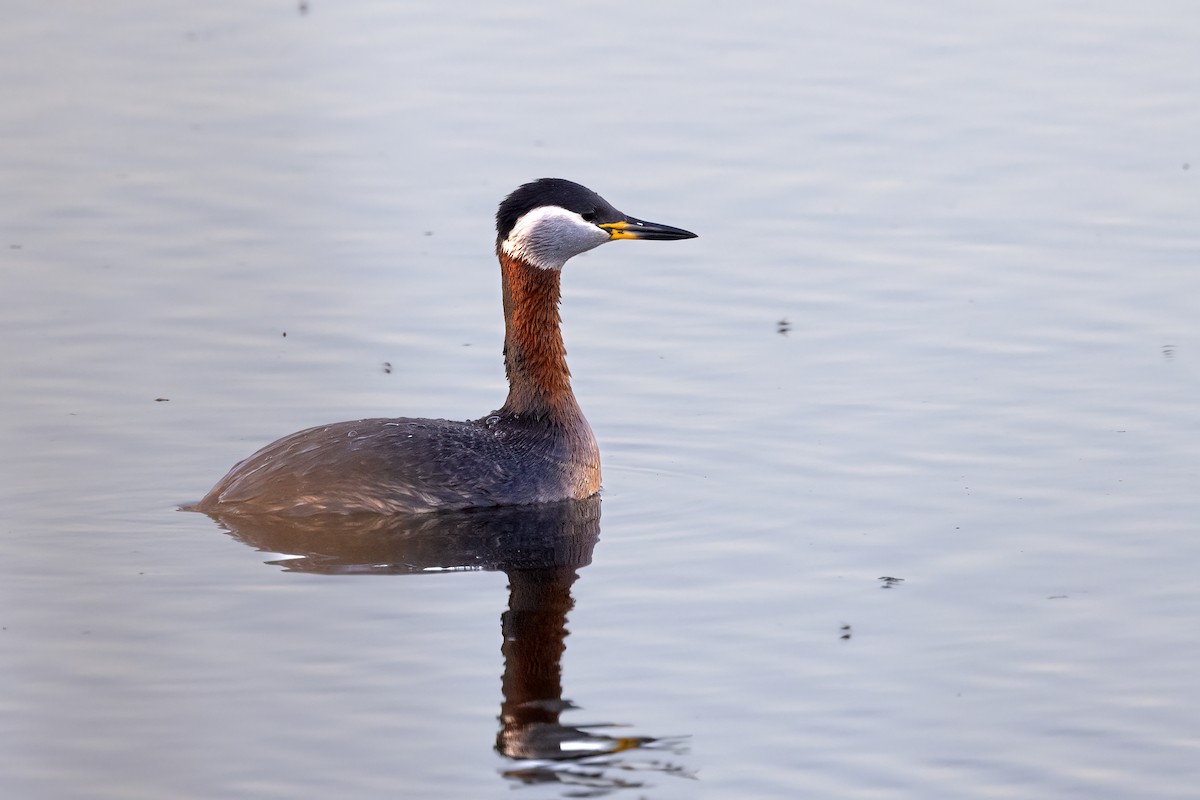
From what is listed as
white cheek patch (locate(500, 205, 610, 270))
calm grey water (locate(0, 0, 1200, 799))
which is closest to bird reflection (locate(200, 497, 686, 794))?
calm grey water (locate(0, 0, 1200, 799))

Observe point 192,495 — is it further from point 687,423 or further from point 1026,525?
point 1026,525

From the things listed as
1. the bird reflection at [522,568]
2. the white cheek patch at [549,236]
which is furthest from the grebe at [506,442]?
the bird reflection at [522,568]

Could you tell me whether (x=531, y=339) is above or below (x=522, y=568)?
above

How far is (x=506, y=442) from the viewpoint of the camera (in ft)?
40.5

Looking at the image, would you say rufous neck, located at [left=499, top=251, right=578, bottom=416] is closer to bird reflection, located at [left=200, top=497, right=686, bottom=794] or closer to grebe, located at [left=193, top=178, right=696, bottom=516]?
grebe, located at [left=193, top=178, right=696, bottom=516]

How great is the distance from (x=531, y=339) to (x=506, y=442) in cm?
78

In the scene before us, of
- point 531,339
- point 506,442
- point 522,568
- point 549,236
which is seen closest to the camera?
point 522,568

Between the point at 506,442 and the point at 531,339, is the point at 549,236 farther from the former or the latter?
the point at 506,442

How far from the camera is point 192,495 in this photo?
39.2ft

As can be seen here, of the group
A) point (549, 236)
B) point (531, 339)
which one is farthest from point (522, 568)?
point (549, 236)

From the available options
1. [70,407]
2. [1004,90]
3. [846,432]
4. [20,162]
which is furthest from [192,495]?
[1004,90]

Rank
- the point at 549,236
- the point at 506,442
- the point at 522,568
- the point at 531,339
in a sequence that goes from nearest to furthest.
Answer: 1. the point at 522,568
2. the point at 506,442
3. the point at 549,236
4. the point at 531,339

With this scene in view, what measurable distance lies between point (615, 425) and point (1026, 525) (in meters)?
3.04

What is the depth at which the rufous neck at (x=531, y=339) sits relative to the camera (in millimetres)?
12695
